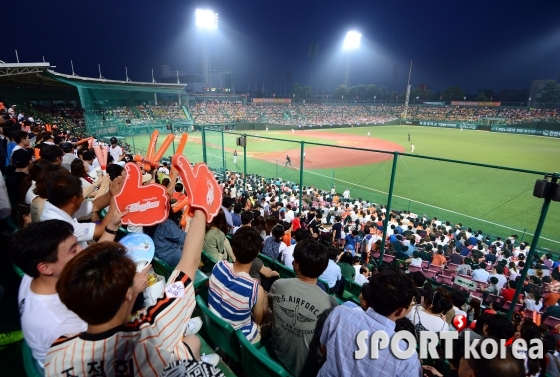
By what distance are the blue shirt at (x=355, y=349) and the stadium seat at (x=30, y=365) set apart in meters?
1.78

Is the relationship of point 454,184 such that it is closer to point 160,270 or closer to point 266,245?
point 266,245

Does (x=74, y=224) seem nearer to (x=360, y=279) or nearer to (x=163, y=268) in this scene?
(x=163, y=268)

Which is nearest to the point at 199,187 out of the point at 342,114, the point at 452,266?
the point at 452,266

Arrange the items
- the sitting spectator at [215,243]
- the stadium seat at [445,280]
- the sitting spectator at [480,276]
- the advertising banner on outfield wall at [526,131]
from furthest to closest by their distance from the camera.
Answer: the advertising banner on outfield wall at [526,131], the stadium seat at [445,280], the sitting spectator at [480,276], the sitting spectator at [215,243]

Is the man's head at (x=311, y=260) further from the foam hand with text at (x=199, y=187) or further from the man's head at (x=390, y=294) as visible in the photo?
the foam hand with text at (x=199, y=187)

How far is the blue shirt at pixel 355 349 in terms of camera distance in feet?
5.91

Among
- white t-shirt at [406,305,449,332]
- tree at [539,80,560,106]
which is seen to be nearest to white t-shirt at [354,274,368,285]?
white t-shirt at [406,305,449,332]

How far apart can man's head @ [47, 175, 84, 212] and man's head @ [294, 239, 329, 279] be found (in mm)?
2308

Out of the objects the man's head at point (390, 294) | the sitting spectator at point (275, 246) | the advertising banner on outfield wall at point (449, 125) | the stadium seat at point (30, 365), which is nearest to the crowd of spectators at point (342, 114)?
the advertising banner on outfield wall at point (449, 125)

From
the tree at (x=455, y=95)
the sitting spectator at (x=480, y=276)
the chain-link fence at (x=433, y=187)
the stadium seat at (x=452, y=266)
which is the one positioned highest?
the tree at (x=455, y=95)

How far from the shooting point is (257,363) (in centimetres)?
218

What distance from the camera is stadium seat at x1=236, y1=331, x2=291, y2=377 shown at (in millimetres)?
2004

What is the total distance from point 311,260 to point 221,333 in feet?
3.56

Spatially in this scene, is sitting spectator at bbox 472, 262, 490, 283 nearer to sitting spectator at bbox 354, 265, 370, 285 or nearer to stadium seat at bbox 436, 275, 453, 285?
stadium seat at bbox 436, 275, 453, 285
